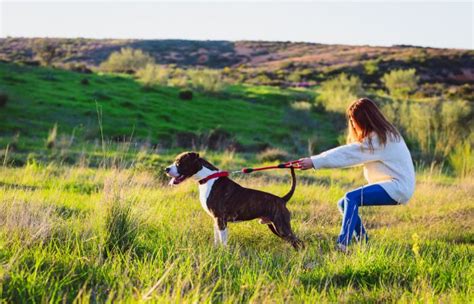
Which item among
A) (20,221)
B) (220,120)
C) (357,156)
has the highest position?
(357,156)

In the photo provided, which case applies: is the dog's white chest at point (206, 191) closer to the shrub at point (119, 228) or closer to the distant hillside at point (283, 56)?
the shrub at point (119, 228)

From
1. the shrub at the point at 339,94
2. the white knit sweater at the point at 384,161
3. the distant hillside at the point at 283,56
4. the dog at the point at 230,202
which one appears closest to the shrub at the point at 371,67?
the distant hillside at the point at 283,56

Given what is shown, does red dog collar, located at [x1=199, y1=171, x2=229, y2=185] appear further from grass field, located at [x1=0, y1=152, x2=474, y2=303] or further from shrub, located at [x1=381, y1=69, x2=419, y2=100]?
shrub, located at [x1=381, y1=69, x2=419, y2=100]

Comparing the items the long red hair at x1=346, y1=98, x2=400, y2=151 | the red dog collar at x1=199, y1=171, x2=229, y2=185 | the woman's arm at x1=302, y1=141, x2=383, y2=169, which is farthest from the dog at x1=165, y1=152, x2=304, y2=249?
the long red hair at x1=346, y1=98, x2=400, y2=151

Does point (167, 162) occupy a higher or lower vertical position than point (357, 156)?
lower

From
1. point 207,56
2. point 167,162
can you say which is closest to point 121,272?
point 167,162

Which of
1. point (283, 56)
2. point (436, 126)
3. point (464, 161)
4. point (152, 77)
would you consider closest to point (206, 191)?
point (464, 161)

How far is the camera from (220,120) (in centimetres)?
3159

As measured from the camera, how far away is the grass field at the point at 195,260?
456 cm

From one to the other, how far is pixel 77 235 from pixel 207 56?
8164 centimetres

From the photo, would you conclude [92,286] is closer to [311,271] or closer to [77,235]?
[77,235]

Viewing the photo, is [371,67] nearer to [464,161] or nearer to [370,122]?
[464,161]

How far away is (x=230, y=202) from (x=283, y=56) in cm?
7678

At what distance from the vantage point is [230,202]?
249 inches
